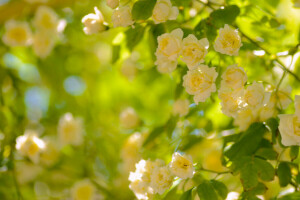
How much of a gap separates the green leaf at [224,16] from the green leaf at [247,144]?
212 mm

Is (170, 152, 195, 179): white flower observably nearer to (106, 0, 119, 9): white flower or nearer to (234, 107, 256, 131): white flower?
(234, 107, 256, 131): white flower

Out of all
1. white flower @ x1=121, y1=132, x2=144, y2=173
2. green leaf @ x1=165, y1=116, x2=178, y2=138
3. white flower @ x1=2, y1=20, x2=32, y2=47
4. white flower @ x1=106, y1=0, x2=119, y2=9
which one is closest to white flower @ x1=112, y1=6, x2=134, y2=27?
white flower @ x1=106, y1=0, x2=119, y2=9

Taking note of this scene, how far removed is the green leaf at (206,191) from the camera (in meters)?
0.74

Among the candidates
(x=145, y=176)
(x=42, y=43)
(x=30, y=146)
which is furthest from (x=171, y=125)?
(x=42, y=43)

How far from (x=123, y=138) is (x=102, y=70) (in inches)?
15.0

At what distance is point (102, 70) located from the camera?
1723 millimetres

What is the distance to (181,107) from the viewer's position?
3.05 ft

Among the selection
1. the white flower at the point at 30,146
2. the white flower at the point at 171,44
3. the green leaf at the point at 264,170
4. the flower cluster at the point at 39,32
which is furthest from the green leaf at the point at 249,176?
the flower cluster at the point at 39,32

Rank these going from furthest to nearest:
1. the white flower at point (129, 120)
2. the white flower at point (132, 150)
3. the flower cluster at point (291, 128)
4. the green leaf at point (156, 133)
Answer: the white flower at point (129, 120) → the white flower at point (132, 150) → the green leaf at point (156, 133) → the flower cluster at point (291, 128)

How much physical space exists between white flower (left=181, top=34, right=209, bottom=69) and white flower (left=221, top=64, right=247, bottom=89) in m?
0.06

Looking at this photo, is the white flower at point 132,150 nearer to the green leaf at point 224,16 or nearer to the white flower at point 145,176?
the white flower at point 145,176

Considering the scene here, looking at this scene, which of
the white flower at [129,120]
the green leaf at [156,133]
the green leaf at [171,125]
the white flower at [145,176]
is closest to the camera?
the white flower at [145,176]

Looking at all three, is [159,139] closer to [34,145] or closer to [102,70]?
[34,145]

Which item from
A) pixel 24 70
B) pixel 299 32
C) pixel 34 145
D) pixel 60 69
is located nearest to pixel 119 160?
pixel 34 145
